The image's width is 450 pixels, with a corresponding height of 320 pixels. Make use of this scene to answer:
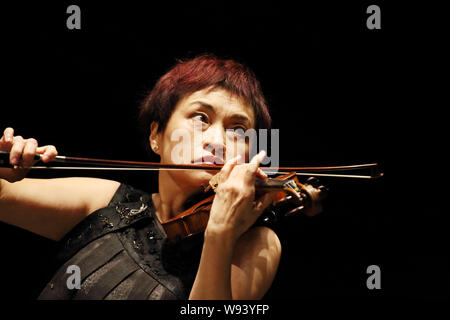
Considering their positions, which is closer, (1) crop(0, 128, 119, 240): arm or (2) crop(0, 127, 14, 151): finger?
(2) crop(0, 127, 14, 151): finger

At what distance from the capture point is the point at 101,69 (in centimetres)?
186

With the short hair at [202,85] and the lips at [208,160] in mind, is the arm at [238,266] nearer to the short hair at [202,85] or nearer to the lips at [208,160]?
the lips at [208,160]

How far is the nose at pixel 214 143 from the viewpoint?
1.36 metres

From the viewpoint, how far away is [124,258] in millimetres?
1313

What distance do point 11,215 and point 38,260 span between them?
595 millimetres

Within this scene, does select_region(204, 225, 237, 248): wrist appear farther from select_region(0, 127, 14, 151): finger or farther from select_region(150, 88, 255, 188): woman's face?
select_region(0, 127, 14, 151): finger

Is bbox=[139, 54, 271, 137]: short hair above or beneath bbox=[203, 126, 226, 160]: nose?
above

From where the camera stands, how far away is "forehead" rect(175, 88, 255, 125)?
1.43m

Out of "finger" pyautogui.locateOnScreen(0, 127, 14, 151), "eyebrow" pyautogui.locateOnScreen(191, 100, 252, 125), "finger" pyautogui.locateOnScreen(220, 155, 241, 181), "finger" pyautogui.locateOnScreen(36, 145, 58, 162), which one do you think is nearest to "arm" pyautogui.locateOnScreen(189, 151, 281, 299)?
"finger" pyautogui.locateOnScreen(220, 155, 241, 181)

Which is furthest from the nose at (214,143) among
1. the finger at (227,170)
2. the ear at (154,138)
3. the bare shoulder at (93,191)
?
the bare shoulder at (93,191)

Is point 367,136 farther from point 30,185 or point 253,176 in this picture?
point 30,185

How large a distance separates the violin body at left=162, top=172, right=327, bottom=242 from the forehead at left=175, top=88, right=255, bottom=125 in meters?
0.35

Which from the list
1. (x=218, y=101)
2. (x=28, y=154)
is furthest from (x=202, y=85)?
(x=28, y=154)

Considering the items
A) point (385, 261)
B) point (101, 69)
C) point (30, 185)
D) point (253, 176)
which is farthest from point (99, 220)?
point (385, 261)
